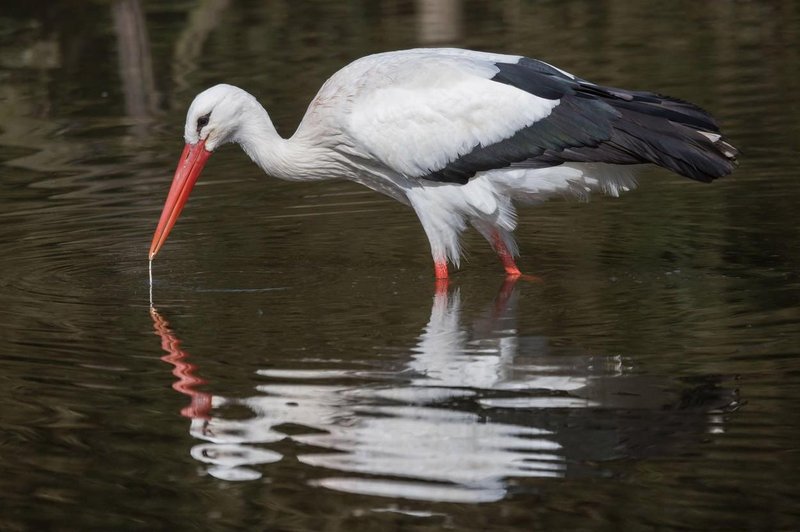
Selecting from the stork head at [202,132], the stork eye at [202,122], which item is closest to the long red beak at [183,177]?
the stork head at [202,132]

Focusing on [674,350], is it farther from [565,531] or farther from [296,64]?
[296,64]

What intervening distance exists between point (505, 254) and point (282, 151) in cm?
158

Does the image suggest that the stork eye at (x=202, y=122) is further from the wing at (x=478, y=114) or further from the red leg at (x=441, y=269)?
the red leg at (x=441, y=269)

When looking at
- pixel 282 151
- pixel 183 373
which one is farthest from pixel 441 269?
pixel 183 373

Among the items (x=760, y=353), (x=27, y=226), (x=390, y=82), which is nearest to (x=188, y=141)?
(x=390, y=82)

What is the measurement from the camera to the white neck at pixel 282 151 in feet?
30.8

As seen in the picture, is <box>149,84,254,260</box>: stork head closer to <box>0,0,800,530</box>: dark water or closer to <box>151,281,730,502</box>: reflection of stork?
<box>0,0,800,530</box>: dark water

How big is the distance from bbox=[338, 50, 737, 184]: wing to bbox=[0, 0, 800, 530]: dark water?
795 millimetres

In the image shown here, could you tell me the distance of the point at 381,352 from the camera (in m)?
7.49

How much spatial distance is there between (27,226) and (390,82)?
3598 mm

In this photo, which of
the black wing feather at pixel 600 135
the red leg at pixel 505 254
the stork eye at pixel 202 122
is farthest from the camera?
the stork eye at pixel 202 122

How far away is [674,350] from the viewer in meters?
7.29

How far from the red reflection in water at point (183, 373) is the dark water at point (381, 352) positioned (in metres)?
0.02

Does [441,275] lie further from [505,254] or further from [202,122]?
[202,122]
